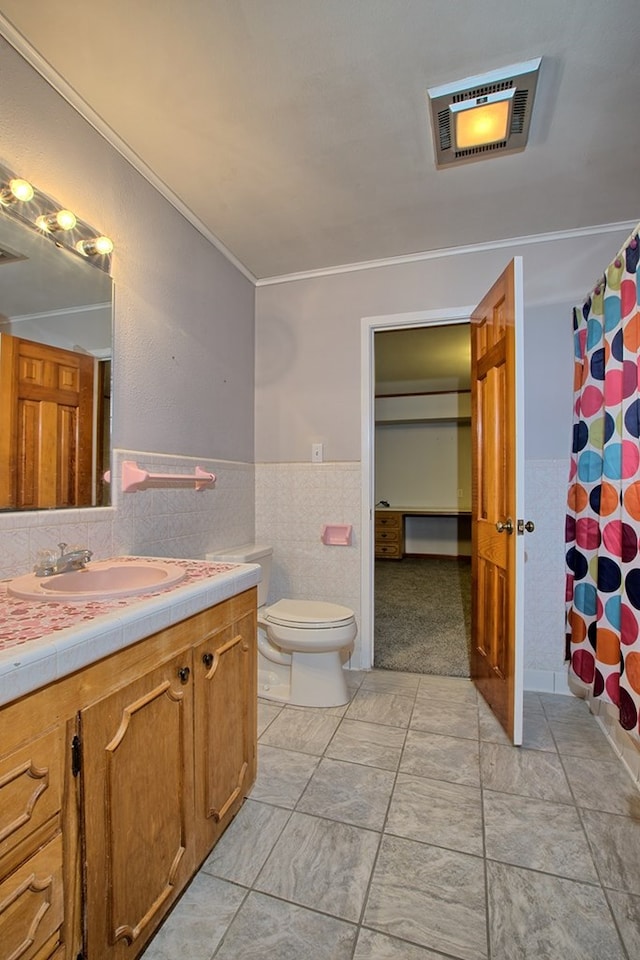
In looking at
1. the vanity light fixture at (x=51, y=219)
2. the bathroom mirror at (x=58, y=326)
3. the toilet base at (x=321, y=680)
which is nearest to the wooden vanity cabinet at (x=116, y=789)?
the bathroom mirror at (x=58, y=326)

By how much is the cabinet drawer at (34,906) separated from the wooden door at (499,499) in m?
1.59

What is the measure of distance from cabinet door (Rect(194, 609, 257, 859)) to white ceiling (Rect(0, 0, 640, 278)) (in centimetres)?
169

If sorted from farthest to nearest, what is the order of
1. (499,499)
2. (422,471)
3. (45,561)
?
(422,471) < (499,499) < (45,561)

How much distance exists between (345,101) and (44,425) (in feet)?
4.72

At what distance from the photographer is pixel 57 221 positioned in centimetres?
139

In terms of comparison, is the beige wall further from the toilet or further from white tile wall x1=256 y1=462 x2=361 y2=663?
the toilet

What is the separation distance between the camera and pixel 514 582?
5.75 ft

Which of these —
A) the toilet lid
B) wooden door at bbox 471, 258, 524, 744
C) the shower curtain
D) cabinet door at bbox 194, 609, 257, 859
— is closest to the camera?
cabinet door at bbox 194, 609, 257, 859

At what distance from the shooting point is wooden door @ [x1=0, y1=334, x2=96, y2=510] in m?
1.24

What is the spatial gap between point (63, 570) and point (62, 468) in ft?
1.15

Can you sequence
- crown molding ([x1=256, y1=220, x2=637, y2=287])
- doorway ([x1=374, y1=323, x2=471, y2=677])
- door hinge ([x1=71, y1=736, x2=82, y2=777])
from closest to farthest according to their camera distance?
door hinge ([x1=71, y1=736, x2=82, y2=777]), crown molding ([x1=256, y1=220, x2=637, y2=287]), doorway ([x1=374, y1=323, x2=471, y2=677])

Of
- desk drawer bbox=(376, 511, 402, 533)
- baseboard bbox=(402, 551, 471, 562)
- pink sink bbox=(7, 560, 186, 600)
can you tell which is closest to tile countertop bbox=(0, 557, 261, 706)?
pink sink bbox=(7, 560, 186, 600)

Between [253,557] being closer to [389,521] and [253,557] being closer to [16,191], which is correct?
[16,191]

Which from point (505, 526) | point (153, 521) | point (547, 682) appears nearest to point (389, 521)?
point (547, 682)
